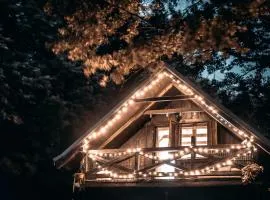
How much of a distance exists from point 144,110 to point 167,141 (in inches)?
59.3

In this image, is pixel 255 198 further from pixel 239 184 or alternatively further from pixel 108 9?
pixel 108 9

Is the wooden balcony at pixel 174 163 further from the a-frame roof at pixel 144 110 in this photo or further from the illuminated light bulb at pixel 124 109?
the illuminated light bulb at pixel 124 109

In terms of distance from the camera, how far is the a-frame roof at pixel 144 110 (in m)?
13.7

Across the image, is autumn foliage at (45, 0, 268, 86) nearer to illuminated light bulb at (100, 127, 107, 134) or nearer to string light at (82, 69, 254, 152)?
string light at (82, 69, 254, 152)

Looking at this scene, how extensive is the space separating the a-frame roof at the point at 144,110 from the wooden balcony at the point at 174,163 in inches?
21.7

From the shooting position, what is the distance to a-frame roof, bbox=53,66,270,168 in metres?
13.7

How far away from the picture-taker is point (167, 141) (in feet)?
55.0

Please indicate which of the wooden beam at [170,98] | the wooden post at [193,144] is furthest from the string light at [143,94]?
the wooden post at [193,144]

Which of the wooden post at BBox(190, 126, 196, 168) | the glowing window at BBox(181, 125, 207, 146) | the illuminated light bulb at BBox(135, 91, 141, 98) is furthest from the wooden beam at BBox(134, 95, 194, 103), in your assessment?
the glowing window at BBox(181, 125, 207, 146)

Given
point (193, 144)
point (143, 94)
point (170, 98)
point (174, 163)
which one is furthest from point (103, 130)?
point (193, 144)

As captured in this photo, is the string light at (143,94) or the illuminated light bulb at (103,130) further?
the illuminated light bulb at (103,130)

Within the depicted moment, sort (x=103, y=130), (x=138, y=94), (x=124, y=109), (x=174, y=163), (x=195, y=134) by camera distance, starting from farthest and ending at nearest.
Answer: (x=195, y=134), (x=103, y=130), (x=124, y=109), (x=138, y=94), (x=174, y=163)

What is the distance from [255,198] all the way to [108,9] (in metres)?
7.99

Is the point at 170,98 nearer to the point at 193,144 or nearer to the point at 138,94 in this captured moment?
the point at 138,94
